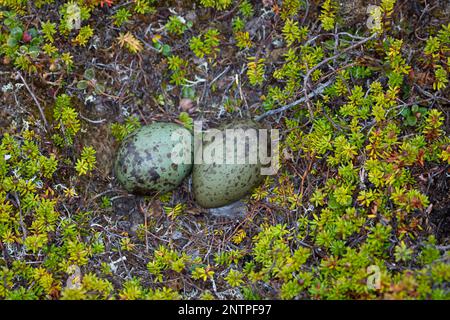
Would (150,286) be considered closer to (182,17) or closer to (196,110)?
(196,110)

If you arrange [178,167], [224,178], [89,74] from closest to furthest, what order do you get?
[224,178]
[178,167]
[89,74]

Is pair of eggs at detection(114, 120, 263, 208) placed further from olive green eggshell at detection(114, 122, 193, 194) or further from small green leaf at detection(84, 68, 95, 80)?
small green leaf at detection(84, 68, 95, 80)

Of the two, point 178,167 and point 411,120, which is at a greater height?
point 411,120

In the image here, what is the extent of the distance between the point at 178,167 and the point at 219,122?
0.64 meters

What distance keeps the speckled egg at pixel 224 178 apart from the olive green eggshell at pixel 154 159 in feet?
0.43

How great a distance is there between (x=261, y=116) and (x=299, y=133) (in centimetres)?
35

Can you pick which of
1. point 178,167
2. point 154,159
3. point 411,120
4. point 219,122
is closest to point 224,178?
point 178,167

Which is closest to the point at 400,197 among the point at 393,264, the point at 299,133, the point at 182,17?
the point at 393,264

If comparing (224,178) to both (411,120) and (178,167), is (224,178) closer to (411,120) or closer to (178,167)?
(178,167)

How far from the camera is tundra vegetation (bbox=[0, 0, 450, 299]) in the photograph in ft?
12.0

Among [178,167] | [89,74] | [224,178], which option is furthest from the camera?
[89,74]

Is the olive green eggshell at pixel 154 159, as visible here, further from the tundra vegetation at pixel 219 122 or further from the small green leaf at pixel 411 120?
the small green leaf at pixel 411 120

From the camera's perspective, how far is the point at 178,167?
3.95 metres

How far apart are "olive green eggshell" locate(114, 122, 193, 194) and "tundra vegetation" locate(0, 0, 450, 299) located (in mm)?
251
